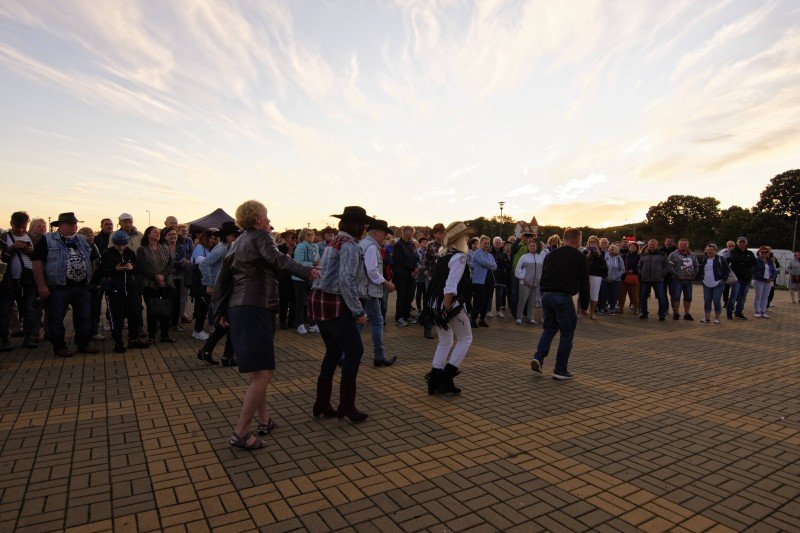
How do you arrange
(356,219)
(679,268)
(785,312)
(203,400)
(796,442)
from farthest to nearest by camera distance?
1. (785,312)
2. (679,268)
3. (203,400)
4. (356,219)
5. (796,442)

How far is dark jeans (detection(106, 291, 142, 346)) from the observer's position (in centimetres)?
788

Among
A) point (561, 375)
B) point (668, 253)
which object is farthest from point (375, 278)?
point (668, 253)

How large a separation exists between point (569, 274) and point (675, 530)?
13.2 feet

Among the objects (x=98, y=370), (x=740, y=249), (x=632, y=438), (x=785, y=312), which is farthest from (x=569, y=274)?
(x=785, y=312)

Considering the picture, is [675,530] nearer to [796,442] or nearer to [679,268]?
[796,442]

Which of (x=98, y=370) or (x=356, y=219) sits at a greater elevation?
(x=356, y=219)

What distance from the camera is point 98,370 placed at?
6.69m

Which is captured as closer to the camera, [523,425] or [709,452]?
[709,452]

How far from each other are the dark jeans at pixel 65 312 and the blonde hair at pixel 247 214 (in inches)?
201

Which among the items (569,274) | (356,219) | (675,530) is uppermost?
(356,219)

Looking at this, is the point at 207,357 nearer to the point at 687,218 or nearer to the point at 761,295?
the point at 761,295

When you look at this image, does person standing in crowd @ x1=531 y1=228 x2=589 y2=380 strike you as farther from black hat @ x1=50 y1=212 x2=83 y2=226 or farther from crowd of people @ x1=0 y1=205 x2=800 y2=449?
black hat @ x1=50 y1=212 x2=83 y2=226

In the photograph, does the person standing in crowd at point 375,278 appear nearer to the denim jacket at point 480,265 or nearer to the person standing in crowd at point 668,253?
the denim jacket at point 480,265

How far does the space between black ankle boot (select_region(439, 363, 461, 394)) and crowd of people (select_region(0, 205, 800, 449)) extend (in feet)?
0.04
